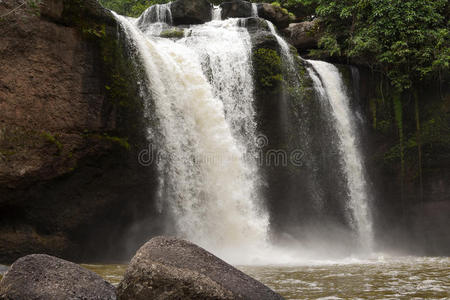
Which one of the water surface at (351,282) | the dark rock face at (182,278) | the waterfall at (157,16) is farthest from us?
the waterfall at (157,16)

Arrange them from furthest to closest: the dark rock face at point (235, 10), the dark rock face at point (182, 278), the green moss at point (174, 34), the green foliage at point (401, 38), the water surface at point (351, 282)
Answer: the dark rock face at point (235, 10) < the green moss at point (174, 34) < the green foliage at point (401, 38) < the water surface at point (351, 282) < the dark rock face at point (182, 278)

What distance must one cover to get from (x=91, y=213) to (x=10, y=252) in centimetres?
194

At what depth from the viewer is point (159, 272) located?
14.4ft

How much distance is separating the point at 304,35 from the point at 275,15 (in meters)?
2.05

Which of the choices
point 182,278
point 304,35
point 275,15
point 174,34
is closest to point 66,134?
point 182,278

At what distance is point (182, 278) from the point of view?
4.30m

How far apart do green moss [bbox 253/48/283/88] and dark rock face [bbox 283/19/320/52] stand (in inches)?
166

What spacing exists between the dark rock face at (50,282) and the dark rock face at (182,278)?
33 centimetres

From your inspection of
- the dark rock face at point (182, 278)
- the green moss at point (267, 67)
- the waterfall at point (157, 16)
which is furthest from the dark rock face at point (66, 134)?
the waterfall at point (157, 16)

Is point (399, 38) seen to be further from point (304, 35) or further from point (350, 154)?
point (350, 154)

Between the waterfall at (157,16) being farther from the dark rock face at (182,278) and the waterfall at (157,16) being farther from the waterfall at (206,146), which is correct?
the dark rock face at (182,278)

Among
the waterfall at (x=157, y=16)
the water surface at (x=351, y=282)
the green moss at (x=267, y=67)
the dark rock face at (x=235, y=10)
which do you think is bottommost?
the water surface at (x=351, y=282)

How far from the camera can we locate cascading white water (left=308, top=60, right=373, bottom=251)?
47.1 feet

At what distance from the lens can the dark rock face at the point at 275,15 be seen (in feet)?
61.5
